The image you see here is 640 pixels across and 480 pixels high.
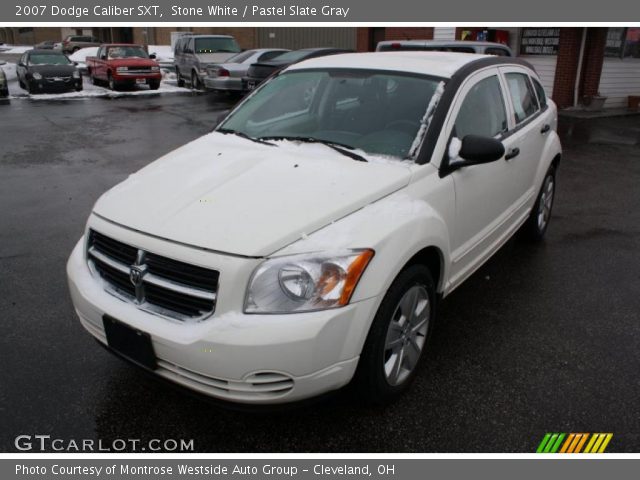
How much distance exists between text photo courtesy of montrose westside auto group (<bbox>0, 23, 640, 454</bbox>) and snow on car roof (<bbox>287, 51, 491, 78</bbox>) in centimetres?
4

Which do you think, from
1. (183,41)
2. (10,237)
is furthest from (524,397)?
(183,41)

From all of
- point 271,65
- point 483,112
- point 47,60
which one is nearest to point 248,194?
point 483,112

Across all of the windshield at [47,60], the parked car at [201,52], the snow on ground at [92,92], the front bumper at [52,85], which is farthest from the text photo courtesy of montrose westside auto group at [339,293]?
the windshield at [47,60]

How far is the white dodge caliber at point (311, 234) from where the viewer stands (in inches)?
90.0

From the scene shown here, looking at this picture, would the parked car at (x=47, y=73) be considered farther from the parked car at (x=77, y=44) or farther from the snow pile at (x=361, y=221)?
the parked car at (x=77, y=44)

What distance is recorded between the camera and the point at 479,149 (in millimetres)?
3016

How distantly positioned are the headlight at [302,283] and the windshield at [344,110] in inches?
40.6

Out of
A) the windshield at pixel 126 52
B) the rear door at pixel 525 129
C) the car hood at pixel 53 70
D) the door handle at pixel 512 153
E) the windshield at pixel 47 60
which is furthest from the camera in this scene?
the windshield at pixel 126 52

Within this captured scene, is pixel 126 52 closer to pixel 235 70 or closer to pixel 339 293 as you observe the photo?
pixel 235 70

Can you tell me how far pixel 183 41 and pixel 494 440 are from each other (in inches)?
820

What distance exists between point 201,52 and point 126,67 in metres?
2.74

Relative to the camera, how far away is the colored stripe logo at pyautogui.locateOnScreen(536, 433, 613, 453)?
2.60m

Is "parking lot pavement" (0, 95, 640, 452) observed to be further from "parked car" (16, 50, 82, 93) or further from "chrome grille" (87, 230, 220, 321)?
"parked car" (16, 50, 82, 93)

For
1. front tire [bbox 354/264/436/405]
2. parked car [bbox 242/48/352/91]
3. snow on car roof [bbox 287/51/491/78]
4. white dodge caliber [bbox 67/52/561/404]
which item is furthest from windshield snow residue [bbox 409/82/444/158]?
parked car [bbox 242/48/352/91]
